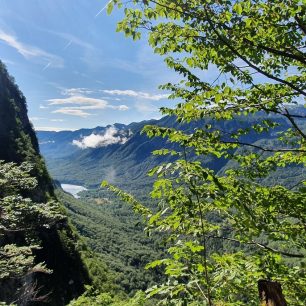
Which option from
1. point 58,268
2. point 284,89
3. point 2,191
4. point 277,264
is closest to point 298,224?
point 277,264

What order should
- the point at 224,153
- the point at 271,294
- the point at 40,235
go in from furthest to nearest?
1. the point at 40,235
2. the point at 224,153
3. the point at 271,294

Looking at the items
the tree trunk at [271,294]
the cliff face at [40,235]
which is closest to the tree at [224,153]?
the tree trunk at [271,294]

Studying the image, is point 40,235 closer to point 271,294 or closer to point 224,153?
point 224,153

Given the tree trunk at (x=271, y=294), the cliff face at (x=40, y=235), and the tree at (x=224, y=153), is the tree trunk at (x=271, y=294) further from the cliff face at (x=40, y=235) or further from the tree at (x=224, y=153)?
the cliff face at (x=40, y=235)

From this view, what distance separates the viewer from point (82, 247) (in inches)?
4879

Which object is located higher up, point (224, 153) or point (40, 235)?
point (224, 153)

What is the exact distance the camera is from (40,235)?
84000mm

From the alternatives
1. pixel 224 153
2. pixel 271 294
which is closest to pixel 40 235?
pixel 224 153

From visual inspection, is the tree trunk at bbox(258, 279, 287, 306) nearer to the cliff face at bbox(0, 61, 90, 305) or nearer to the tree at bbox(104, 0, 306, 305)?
the tree at bbox(104, 0, 306, 305)

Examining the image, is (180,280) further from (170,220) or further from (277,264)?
(277,264)

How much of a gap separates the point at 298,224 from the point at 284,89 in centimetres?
350

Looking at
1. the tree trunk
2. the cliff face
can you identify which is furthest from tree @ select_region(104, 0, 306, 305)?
the cliff face

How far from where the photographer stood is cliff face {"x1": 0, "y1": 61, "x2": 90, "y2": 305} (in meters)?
69.7

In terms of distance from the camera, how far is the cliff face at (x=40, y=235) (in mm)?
69688
